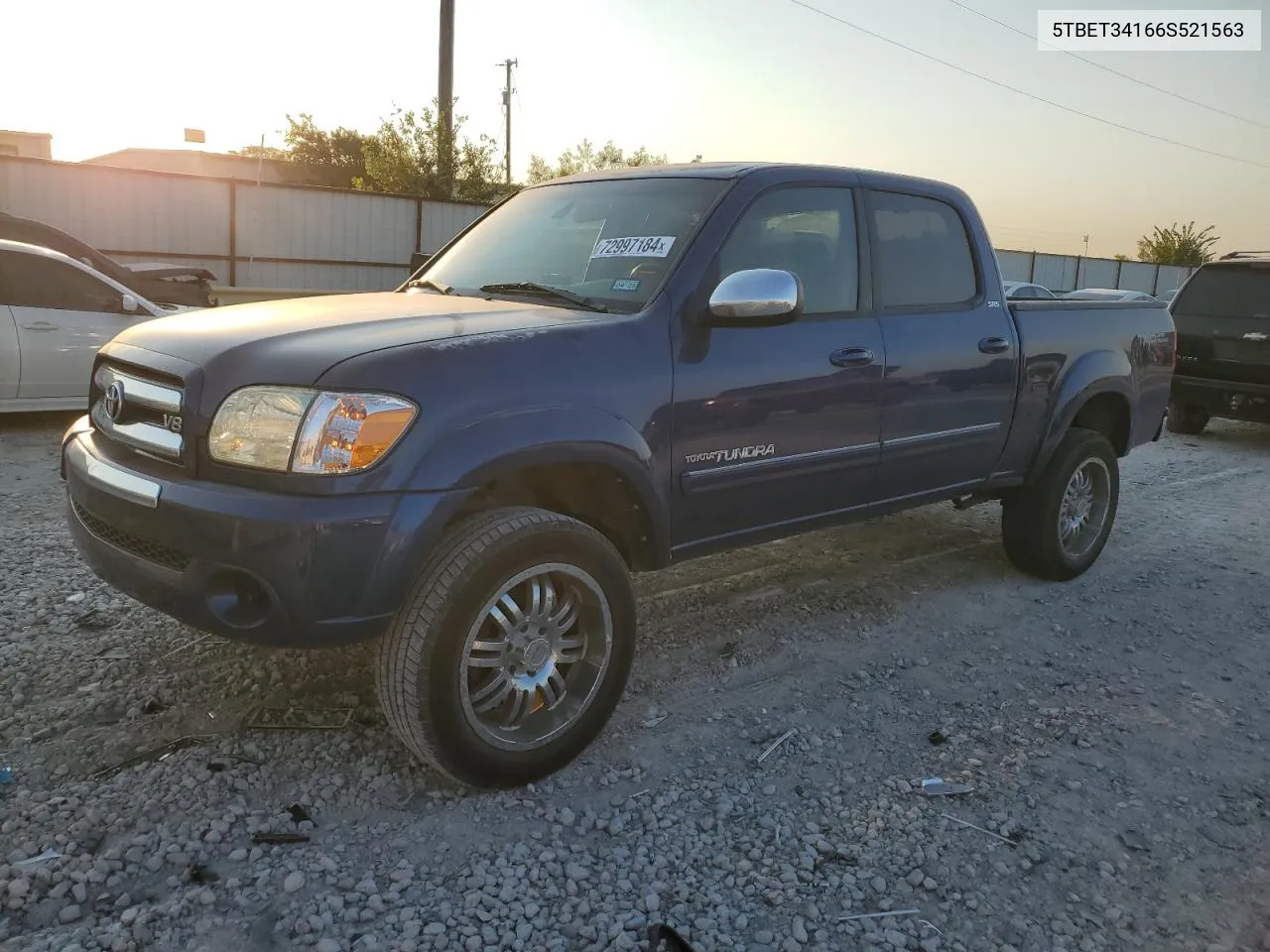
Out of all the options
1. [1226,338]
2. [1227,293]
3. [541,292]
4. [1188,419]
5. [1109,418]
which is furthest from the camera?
[1188,419]

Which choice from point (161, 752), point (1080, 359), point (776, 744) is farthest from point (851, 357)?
point (161, 752)

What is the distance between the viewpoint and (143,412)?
2959 mm

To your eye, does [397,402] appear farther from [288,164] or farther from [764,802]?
[288,164]

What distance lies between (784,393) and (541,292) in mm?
949

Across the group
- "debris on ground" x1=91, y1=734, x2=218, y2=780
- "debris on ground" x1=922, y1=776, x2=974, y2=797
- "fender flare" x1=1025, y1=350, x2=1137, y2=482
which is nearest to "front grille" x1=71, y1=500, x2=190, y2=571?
"debris on ground" x1=91, y1=734, x2=218, y2=780

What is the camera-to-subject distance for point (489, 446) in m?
2.76

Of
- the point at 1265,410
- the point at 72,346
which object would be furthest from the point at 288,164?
the point at 1265,410

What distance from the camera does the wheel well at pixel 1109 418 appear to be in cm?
537

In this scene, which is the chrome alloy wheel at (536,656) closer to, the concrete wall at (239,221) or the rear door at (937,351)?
the rear door at (937,351)

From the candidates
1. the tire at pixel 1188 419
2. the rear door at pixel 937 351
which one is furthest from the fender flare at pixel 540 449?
the tire at pixel 1188 419

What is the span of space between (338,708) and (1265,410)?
9.52 m

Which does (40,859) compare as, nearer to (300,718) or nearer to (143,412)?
(300,718)

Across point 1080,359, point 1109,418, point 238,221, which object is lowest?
point 1109,418

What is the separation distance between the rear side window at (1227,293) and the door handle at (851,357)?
7699mm
